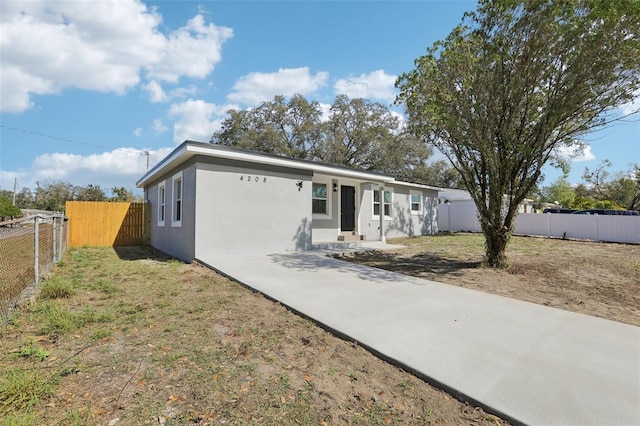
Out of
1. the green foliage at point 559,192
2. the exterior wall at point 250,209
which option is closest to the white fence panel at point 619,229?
the exterior wall at point 250,209

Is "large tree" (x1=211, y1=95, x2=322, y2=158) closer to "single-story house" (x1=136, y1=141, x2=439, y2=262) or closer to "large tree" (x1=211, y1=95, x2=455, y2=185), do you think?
"large tree" (x1=211, y1=95, x2=455, y2=185)

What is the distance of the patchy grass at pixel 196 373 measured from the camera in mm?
2146

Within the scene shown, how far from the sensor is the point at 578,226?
15406 mm

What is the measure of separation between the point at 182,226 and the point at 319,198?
486 cm

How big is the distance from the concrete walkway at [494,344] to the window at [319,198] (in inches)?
235

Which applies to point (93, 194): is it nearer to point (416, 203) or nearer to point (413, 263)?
point (416, 203)

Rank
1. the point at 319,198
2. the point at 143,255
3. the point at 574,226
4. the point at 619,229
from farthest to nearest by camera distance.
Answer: the point at 574,226
the point at 619,229
the point at 319,198
the point at 143,255

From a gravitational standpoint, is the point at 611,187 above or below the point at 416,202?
above

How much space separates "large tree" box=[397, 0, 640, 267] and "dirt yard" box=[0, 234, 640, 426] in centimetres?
292

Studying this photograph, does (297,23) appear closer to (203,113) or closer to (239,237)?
(239,237)

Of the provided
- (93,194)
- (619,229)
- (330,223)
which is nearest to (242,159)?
(330,223)

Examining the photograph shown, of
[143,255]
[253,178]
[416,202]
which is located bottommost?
[143,255]

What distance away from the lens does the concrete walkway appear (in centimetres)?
222

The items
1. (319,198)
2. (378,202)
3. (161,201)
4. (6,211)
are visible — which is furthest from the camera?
(6,211)
